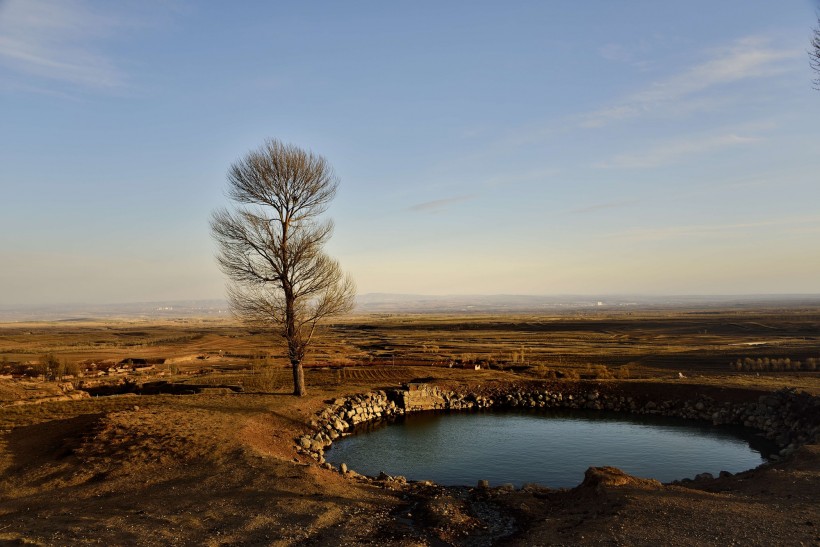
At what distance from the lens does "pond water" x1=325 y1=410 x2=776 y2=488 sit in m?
19.9

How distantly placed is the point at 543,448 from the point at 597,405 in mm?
10227

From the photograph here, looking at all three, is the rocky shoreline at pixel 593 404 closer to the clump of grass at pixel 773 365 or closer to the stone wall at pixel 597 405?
the stone wall at pixel 597 405

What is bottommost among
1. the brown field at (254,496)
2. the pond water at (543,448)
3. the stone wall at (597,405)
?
the pond water at (543,448)

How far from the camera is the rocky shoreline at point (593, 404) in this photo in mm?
23538

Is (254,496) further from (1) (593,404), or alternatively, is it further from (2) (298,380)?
(1) (593,404)

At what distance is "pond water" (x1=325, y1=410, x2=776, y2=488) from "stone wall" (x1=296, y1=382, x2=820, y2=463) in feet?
2.92

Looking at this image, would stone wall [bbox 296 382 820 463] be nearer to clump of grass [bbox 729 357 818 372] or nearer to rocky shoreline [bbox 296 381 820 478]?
rocky shoreline [bbox 296 381 820 478]

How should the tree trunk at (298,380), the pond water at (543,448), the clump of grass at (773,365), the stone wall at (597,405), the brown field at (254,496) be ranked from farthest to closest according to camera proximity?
the clump of grass at (773,365) < the tree trunk at (298,380) < the stone wall at (597,405) < the pond water at (543,448) < the brown field at (254,496)

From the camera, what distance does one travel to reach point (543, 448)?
23.3 m

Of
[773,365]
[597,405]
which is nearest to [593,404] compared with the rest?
[597,405]

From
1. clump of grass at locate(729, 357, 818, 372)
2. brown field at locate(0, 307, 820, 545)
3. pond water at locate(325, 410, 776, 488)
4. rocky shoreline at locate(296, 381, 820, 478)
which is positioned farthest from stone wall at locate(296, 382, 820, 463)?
clump of grass at locate(729, 357, 818, 372)

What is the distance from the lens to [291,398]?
90.6 ft

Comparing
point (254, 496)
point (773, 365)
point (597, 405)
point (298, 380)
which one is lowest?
point (597, 405)

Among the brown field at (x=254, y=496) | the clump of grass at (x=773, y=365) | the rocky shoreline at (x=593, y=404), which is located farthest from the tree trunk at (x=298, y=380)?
the clump of grass at (x=773, y=365)
